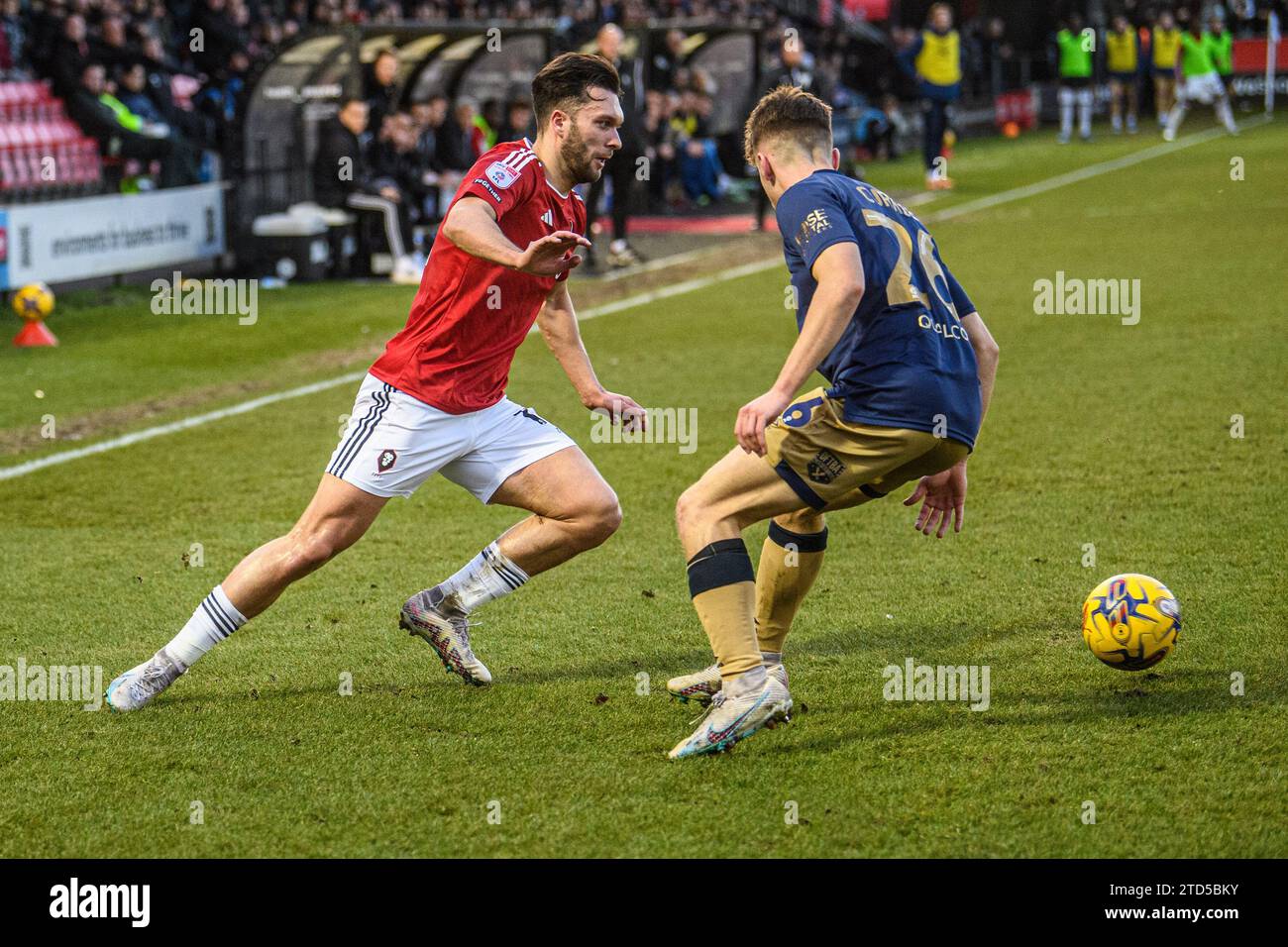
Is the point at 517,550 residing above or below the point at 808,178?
below

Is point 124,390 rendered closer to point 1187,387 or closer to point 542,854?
point 1187,387

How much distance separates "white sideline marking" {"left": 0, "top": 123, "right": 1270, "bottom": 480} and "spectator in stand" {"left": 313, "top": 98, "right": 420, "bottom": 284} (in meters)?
2.89

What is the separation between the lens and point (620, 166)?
16.2 meters

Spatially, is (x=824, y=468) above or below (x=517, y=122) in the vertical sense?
below

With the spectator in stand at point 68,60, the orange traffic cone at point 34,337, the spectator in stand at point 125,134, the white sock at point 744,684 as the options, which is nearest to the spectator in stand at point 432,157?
the spectator in stand at point 125,134

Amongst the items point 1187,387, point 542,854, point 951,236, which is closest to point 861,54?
point 951,236

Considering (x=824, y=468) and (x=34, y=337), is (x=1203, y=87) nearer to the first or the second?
(x=34, y=337)

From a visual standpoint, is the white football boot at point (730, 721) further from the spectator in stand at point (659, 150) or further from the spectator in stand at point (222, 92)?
the spectator in stand at point (659, 150)

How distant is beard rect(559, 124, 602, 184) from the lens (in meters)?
5.12

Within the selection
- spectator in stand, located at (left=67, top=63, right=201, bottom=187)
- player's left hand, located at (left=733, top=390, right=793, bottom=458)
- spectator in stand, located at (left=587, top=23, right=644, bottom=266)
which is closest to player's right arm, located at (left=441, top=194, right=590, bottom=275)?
player's left hand, located at (left=733, top=390, right=793, bottom=458)

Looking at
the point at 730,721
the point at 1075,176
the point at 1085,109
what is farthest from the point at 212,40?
the point at 1085,109

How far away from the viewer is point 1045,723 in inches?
197

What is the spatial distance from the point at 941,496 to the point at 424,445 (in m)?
1.68
